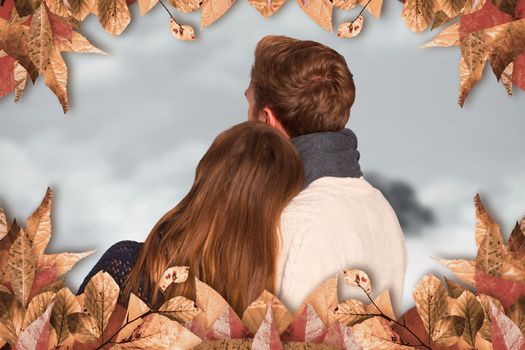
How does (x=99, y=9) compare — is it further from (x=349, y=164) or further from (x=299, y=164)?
(x=349, y=164)

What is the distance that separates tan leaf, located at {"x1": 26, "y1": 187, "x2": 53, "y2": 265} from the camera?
6.95 ft

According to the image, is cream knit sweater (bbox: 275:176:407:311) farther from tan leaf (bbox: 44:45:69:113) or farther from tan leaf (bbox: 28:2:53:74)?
tan leaf (bbox: 28:2:53:74)

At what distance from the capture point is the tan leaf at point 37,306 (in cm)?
203

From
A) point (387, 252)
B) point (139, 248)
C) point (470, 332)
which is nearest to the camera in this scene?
point (470, 332)

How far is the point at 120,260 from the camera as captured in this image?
8.07ft

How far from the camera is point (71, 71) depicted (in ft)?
7.63

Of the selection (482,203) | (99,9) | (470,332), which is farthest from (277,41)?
(470,332)

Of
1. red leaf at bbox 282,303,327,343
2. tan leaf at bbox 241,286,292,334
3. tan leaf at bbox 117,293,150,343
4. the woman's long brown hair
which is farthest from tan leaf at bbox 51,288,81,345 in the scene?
red leaf at bbox 282,303,327,343

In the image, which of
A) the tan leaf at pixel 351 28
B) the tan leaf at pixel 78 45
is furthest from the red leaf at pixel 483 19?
the tan leaf at pixel 78 45

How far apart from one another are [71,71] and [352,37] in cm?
80

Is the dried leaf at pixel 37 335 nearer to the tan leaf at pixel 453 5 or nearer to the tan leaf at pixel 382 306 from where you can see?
the tan leaf at pixel 382 306

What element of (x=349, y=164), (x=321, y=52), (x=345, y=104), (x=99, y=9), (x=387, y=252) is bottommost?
(x=387, y=252)

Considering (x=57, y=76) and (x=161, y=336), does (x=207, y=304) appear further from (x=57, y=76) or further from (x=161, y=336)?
(x=57, y=76)

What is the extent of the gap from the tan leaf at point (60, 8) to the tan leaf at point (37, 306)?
2.51 ft
